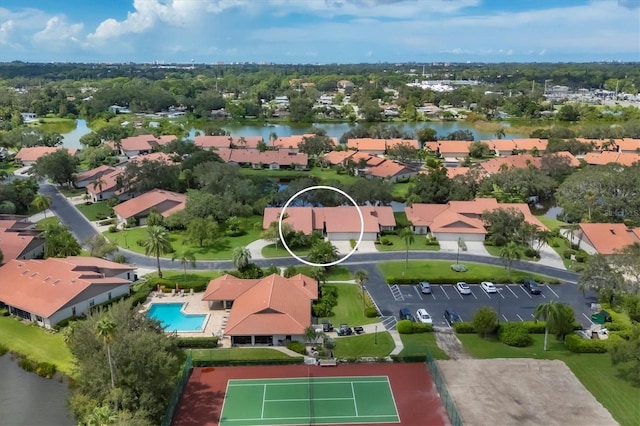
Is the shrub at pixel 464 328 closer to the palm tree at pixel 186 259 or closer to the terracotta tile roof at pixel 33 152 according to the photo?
the palm tree at pixel 186 259

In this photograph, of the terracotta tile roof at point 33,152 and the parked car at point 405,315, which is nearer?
the parked car at point 405,315

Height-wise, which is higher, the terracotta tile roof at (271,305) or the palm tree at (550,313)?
the palm tree at (550,313)

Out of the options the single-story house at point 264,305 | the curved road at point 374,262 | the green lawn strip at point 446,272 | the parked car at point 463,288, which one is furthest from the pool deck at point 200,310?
the parked car at point 463,288

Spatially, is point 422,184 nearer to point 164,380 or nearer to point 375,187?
point 375,187

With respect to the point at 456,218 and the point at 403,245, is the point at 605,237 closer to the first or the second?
the point at 456,218

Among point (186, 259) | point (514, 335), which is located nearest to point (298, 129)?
point (186, 259)

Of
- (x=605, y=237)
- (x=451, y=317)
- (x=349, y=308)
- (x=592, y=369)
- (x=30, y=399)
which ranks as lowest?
(x=30, y=399)

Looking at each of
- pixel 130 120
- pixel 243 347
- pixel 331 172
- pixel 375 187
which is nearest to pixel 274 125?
pixel 130 120
